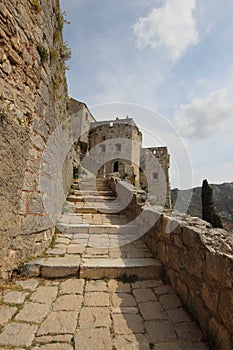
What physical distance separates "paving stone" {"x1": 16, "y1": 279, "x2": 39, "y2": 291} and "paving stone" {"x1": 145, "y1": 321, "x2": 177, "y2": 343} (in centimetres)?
141

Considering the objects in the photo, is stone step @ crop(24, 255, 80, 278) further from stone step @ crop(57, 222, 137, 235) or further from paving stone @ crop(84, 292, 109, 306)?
stone step @ crop(57, 222, 137, 235)

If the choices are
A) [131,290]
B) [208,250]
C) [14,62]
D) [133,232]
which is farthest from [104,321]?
[14,62]

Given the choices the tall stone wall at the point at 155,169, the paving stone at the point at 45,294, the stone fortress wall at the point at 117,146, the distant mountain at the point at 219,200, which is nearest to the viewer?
the paving stone at the point at 45,294

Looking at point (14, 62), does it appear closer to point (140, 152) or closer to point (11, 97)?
point (11, 97)

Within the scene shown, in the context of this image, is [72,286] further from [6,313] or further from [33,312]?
[6,313]

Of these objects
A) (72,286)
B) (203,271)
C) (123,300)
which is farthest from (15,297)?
(203,271)

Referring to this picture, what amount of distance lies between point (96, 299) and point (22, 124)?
239cm

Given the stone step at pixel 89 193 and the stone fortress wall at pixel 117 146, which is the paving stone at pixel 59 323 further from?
the stone fortress wall at pixel 117 146

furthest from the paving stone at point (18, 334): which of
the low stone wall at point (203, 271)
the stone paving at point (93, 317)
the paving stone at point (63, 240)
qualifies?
the paving stone at point (63, 240)

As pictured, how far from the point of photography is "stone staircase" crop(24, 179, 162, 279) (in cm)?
278

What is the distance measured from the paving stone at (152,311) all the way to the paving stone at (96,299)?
0.40m

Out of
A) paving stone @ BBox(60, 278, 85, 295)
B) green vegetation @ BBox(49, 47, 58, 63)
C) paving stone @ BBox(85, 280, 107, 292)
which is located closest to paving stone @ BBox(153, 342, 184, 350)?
paving stone @ BBox(85, 280, 107, 292)

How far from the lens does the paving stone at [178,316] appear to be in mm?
2023

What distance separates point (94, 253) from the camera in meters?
3.36
